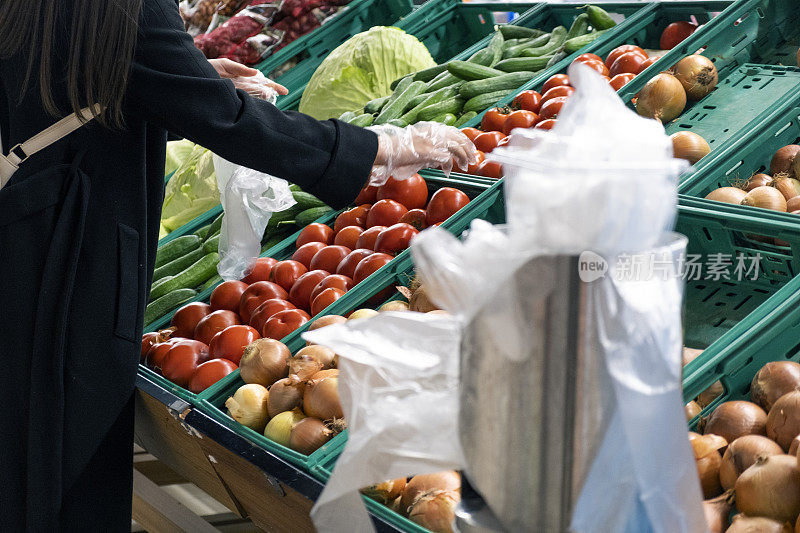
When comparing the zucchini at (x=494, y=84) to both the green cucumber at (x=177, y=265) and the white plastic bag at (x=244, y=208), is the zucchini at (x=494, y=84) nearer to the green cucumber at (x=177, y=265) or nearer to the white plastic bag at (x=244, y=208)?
the white plastic bag at (x=244, y=208)

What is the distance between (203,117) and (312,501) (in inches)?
35.9

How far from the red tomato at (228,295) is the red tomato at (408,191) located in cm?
65

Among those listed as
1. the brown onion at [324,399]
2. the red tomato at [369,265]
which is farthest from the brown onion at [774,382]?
the red tomato at [369,265]

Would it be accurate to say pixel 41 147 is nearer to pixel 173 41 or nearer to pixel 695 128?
pixel 173 41

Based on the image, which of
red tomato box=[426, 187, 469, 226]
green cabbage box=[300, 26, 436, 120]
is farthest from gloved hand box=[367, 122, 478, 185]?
green cabbage box=[300, 26, 436, 120]

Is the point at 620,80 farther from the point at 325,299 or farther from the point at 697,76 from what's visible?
the point at 325,299

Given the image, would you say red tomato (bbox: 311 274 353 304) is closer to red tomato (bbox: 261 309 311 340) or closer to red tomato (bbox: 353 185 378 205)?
red tomato (bbox: 261 309 311 340)

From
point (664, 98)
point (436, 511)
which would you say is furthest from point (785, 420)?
point (664, 98)

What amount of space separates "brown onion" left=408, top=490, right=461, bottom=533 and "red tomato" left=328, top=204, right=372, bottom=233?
173cm

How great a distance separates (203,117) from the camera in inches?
74.5

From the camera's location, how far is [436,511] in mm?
1515

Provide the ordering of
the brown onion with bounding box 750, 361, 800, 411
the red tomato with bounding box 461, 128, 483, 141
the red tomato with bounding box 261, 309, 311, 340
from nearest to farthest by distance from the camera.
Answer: the brown onion with bounding box 750, 361, 800, 411, the red tomato with bounding box 261, 309, 311, 340, the red tomato with bounding box 461, 128, 483, 141

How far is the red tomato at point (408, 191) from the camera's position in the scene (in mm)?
3043

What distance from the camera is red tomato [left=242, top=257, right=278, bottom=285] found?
3053 mm
